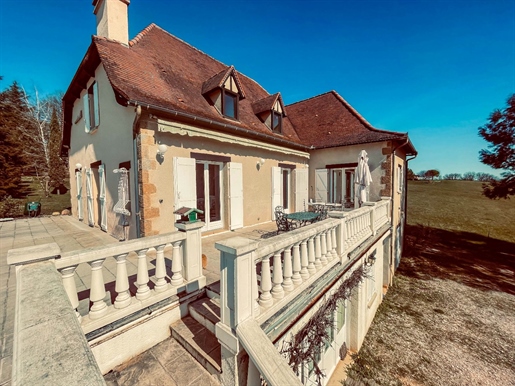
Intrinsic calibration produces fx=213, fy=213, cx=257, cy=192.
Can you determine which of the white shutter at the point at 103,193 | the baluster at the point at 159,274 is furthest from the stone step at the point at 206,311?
the white shutter at the point at 103,193

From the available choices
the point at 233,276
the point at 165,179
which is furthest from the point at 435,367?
the point at 165,179

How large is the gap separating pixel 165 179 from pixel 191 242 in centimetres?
382

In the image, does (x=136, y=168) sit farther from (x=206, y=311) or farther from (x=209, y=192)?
(x=206, y=311)

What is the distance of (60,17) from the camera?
9.75 m

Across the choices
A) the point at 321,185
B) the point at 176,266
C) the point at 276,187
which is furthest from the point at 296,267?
the point at 321,185

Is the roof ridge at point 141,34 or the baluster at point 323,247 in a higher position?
the roof ridge at point 141,34

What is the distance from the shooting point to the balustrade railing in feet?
9.86

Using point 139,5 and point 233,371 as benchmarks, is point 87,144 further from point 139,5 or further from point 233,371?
point 233,371

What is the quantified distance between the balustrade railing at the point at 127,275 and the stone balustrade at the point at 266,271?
1382mm

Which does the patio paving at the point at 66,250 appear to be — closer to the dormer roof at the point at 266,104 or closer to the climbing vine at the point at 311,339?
the climbing vine at the point at 311,339

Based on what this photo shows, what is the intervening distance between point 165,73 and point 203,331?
1003cm

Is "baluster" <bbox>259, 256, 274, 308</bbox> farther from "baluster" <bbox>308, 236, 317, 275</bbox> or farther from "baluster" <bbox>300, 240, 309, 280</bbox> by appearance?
"baluster" <bbox>308, 236, 317, 275</bbox>

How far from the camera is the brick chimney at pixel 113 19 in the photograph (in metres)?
9.01

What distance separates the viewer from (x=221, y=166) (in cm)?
954
